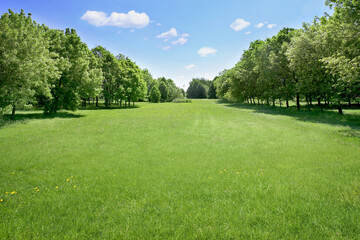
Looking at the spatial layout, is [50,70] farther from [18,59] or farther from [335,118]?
[335,118]

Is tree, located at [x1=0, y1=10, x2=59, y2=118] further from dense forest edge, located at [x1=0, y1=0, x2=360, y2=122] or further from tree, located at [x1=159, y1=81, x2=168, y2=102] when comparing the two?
tree, located at [x1=159, y1=81, x2=168, y2=102]

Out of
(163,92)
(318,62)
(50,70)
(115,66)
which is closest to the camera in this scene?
(50,70)

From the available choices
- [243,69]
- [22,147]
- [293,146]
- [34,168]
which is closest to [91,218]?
[34,168]

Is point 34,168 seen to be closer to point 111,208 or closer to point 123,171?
point 123,171

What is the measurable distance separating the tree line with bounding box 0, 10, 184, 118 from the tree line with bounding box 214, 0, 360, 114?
30.5m

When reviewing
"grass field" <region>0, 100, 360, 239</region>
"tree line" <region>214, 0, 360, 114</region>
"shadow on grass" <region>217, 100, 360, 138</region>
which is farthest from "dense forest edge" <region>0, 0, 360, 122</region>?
"grass field" <region>0, 100, 360, 239</region>

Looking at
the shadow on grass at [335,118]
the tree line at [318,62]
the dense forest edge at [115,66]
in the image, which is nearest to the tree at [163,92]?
the dense forest edge at [115,66]

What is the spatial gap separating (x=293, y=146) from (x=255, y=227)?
916cm

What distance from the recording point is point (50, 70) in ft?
82.0

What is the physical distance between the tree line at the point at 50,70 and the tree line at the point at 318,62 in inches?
1200

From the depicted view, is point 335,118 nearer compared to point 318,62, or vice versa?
point 335,118

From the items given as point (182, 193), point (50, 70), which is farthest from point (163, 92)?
point (182, 193)

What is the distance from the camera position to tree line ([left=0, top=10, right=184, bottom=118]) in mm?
20062

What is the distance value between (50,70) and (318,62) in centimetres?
3772
